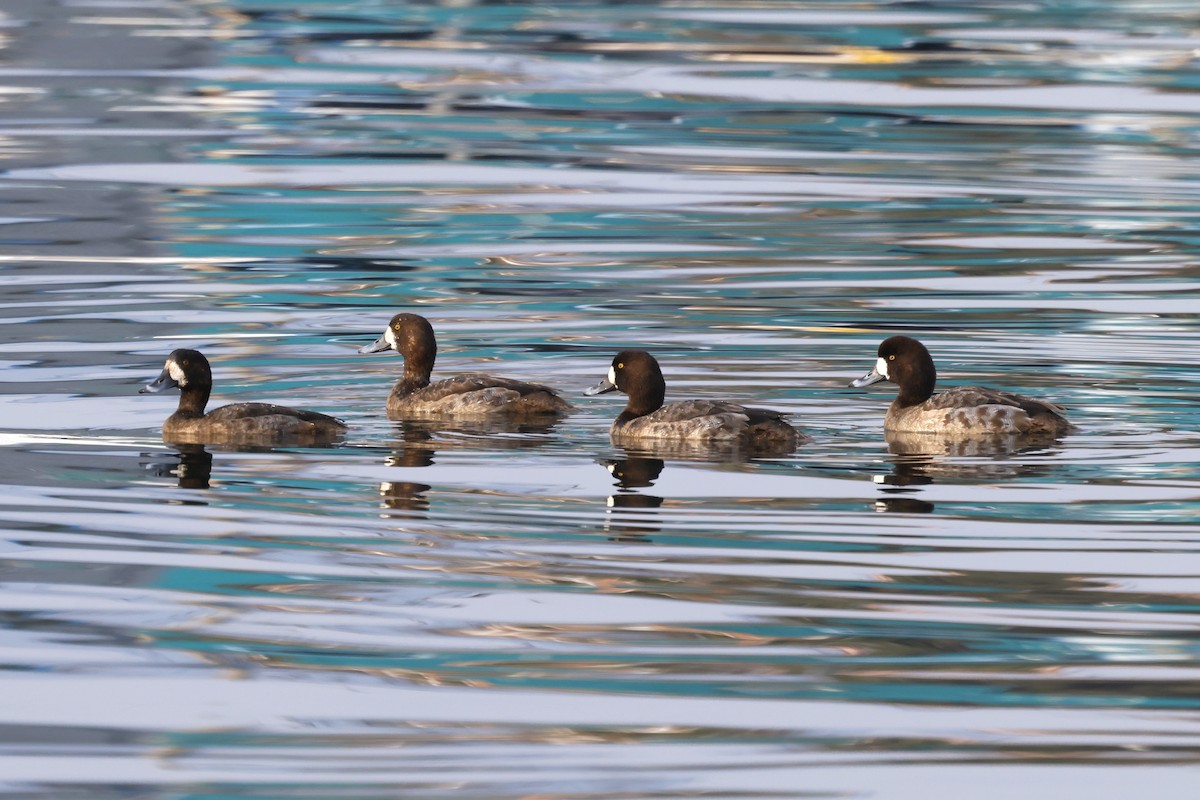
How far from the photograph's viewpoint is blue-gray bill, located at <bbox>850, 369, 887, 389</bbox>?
40.9 ft

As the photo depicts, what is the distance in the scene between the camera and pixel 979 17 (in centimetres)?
3431

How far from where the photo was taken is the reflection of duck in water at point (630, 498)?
9648mm

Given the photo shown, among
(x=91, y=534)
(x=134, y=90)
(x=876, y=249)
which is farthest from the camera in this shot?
(x=134, y=90)

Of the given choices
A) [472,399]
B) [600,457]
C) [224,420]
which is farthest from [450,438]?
[224,420]

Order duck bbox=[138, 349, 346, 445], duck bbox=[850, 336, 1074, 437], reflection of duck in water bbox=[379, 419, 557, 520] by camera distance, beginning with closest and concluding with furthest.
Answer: reflection of duck in water bbox=[379, 419, 557, 520] < duck bbox=[850, 336, 1074, 437] < duck bbox=[138, 349, 346, 445]

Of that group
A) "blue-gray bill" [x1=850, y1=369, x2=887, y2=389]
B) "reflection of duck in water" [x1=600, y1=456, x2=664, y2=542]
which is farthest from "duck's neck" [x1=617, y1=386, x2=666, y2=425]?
"blue-gray bill" [x1=850, y1=369, x2=887, y2=389]

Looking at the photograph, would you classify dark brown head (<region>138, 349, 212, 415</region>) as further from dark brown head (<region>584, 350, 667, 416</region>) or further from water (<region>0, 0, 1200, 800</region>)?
dark brown head (<region>584, 350, 667, 416</region>)

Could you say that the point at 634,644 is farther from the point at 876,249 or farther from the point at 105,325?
the point at 876,249

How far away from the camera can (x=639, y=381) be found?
1216 centimetres

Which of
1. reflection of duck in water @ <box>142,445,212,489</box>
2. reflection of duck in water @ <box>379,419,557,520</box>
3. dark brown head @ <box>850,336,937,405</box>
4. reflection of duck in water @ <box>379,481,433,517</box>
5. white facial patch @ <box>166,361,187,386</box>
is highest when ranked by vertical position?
dark brown head @ <box>850,336,937,405</box>

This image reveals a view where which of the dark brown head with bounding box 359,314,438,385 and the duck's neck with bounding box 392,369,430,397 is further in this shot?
the dark brown head with bounding box 359,314,438,385

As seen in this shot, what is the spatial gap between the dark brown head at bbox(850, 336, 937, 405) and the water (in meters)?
0.25

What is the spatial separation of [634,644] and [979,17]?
27.6 m

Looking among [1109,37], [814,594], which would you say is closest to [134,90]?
[1109,37]
